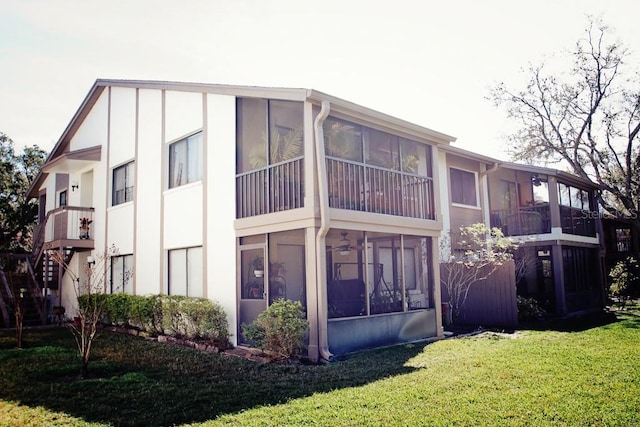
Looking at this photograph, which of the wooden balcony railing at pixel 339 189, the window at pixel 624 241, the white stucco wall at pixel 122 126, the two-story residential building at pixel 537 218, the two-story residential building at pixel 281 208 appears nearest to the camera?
the two-story residential building at pixel 281 208

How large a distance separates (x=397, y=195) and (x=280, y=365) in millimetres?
4984

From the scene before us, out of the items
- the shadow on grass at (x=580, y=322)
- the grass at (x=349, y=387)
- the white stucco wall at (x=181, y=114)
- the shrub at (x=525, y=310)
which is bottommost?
the shadow on grass at (x=580, y=322)

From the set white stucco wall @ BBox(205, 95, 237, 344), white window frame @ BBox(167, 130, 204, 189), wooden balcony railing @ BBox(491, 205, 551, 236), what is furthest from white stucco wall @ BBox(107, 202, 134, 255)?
wooden balcony railing @ BBox(491, 205, 551, 236)

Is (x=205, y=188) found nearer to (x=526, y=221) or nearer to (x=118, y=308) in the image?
(x=118, y=308)

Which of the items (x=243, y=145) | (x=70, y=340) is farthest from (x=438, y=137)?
(x=70, y=340)

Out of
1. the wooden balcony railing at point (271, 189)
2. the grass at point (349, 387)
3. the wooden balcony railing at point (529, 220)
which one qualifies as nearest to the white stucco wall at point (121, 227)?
the grass at point (349, 387)

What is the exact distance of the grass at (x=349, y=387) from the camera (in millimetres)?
5711

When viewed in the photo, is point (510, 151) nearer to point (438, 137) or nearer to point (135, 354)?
point (438, 137)

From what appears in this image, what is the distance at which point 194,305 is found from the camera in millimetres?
11469

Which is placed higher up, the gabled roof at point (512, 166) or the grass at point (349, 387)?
the gabled roof at point (512, 166)

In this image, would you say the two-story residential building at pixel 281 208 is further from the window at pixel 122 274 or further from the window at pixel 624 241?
the window at pixel 624 241

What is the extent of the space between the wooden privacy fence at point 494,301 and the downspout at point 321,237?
6.62m

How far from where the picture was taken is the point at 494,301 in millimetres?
14703

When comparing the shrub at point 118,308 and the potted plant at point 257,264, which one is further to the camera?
the shrub at point 118,308
